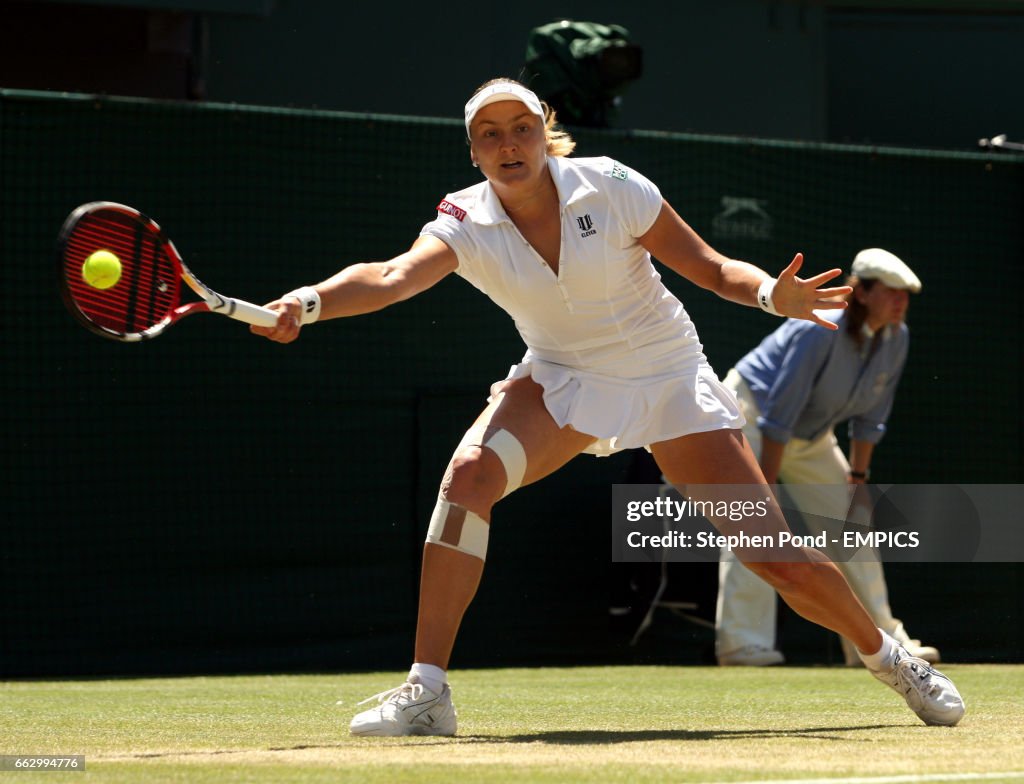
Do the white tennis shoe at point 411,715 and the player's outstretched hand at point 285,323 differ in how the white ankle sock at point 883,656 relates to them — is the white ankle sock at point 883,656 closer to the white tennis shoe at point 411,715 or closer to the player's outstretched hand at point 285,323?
the white tennis shoe at point 411,715

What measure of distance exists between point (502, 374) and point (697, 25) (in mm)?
3815

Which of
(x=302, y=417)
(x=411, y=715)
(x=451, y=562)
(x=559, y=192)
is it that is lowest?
(x=411, y=715)

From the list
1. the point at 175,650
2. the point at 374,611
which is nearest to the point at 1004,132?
the point at 374,611

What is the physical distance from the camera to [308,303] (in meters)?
4.26

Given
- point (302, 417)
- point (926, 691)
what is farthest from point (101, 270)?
point (302, 417)

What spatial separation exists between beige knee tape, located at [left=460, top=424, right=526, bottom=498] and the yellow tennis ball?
1042mm

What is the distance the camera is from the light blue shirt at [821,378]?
7688 mm

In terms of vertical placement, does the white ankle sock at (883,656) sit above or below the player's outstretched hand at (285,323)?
below

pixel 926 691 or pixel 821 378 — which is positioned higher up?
pixel 821 378

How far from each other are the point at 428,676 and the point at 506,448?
A: 2.14 ft

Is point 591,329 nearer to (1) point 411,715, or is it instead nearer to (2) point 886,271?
(1) point 411,715

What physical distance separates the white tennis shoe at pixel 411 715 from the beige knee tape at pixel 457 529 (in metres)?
0.38

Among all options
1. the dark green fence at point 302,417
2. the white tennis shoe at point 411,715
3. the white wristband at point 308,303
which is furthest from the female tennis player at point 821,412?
the white wristband at point 308,303

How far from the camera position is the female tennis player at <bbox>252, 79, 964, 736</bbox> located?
4.70 meters
